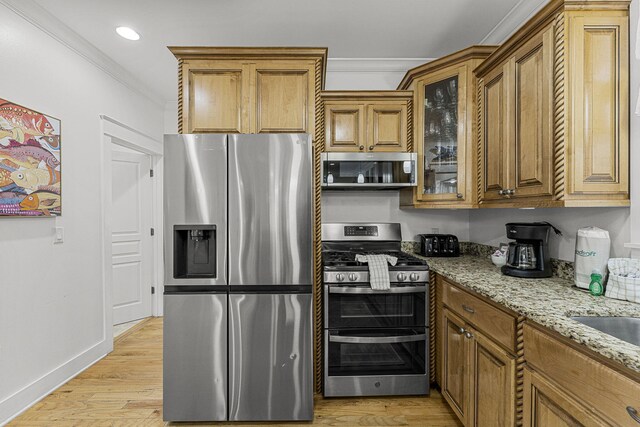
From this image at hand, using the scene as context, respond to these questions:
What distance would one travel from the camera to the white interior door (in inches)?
137

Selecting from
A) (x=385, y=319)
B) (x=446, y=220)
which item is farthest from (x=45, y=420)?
(x=446, y=220)

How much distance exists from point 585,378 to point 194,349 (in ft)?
5.98

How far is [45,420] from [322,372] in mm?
1738

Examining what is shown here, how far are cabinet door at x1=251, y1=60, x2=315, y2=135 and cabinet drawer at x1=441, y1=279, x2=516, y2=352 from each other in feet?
4.50

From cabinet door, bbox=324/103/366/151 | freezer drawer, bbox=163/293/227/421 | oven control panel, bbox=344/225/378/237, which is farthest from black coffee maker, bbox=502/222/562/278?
freezer drawer, bbox=163/293/227/421

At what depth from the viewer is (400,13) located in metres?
2.17

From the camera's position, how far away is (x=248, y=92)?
7.04 feet

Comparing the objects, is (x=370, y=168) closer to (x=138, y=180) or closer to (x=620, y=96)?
(x=620, y=96)

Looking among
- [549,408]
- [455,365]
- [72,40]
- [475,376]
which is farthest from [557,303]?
[72,40]

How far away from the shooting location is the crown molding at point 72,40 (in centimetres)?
201

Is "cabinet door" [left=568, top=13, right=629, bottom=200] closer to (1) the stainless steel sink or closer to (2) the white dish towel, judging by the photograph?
(1) the stainless steel sink

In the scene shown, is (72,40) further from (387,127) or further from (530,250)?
(530,250)

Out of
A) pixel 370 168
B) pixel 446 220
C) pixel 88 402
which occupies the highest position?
pixel 370 168

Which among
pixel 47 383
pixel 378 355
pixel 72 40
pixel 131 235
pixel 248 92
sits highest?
pixel 72 40
